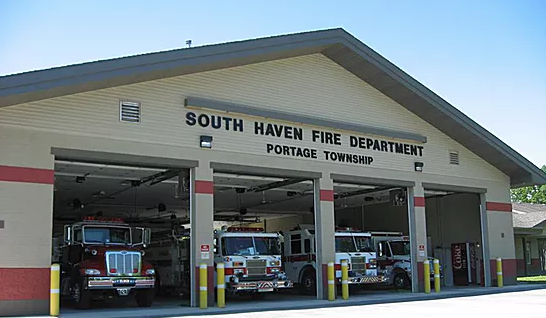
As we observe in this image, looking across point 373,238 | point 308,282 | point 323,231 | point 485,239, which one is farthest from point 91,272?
point 485,239

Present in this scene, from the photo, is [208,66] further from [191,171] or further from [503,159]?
[503,159]

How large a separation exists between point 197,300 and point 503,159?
15164mm

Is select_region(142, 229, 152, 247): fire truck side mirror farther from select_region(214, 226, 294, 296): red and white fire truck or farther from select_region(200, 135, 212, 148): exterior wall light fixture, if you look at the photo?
select_region(200, 135, 212, 148): exterior wall light fixture

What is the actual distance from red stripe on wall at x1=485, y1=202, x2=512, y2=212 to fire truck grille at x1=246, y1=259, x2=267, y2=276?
36.0 feet

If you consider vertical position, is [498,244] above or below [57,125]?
below

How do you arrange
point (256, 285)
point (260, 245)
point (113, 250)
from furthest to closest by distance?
point (260, 245)
point (256, 285)
point (113, 250)

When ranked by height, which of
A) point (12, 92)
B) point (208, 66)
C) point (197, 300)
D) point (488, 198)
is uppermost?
point (208, 66)

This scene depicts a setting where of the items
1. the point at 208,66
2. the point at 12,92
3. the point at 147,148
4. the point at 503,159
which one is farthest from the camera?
the point at 503,159

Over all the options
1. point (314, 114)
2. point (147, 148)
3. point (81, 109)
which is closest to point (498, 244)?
point (314, 114)

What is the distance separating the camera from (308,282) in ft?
80.5

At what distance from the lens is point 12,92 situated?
15.2 metres

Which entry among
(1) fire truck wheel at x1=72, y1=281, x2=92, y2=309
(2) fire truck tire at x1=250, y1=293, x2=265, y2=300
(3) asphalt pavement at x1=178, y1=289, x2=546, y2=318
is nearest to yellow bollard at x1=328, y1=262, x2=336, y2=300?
(3) asphalt pavement at x1=178, y1=289, x2=546, y2=318

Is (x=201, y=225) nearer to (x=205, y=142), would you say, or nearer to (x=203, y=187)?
(x=203, y=187)

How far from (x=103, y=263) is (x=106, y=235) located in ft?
4.86
